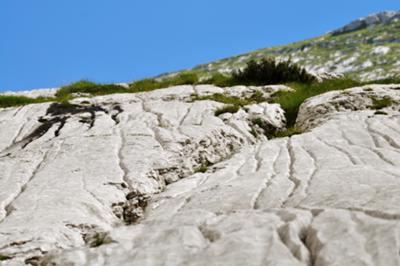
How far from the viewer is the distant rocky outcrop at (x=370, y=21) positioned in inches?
6255

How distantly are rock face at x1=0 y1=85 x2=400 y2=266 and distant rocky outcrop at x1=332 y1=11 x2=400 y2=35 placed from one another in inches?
5855

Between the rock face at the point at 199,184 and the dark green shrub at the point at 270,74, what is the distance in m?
6.44

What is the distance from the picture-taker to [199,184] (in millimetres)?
11711

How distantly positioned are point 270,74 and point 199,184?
48.7 ft

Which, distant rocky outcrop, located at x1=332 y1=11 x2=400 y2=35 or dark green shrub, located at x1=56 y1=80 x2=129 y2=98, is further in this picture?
distant rocky outcrop, located at x1=332 y1=11 x2=400 y2=35

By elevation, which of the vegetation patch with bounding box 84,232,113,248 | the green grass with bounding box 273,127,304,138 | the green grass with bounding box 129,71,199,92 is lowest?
the vegetation patch with bounding box 84,232,113,248

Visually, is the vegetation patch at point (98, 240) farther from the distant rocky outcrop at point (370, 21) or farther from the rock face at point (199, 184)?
the distant rocky outcrop at point (370, 21)

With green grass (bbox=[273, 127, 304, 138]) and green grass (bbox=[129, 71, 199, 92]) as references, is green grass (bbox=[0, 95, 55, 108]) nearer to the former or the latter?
green grass (bbox=[129, 71, 199, 92])

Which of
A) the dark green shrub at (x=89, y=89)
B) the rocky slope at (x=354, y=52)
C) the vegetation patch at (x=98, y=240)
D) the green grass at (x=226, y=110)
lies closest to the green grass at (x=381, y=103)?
the green grass at (x=226, y=110)

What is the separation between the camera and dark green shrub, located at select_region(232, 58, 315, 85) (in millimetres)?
25656

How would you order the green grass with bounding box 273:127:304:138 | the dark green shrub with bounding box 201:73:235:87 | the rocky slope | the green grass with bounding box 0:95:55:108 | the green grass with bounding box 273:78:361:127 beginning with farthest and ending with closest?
1. the rocky slope
2. the dark green shrub with bounding box 201:73:235:87
3. the green grass with bounding box 0:95:55:108
4. the green grass with bounding box 273:78:361:127
5. the green grass with bounding box 273:127:304:138

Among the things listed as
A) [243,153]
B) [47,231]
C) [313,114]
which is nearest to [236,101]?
[313,114]

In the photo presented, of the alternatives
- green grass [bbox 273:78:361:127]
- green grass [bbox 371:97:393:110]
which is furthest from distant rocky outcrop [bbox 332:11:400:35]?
green grass [bbox 371:97:393:110]

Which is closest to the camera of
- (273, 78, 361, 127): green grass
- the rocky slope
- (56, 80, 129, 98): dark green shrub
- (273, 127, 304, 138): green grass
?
(273, 127, 304, 138): green grass
